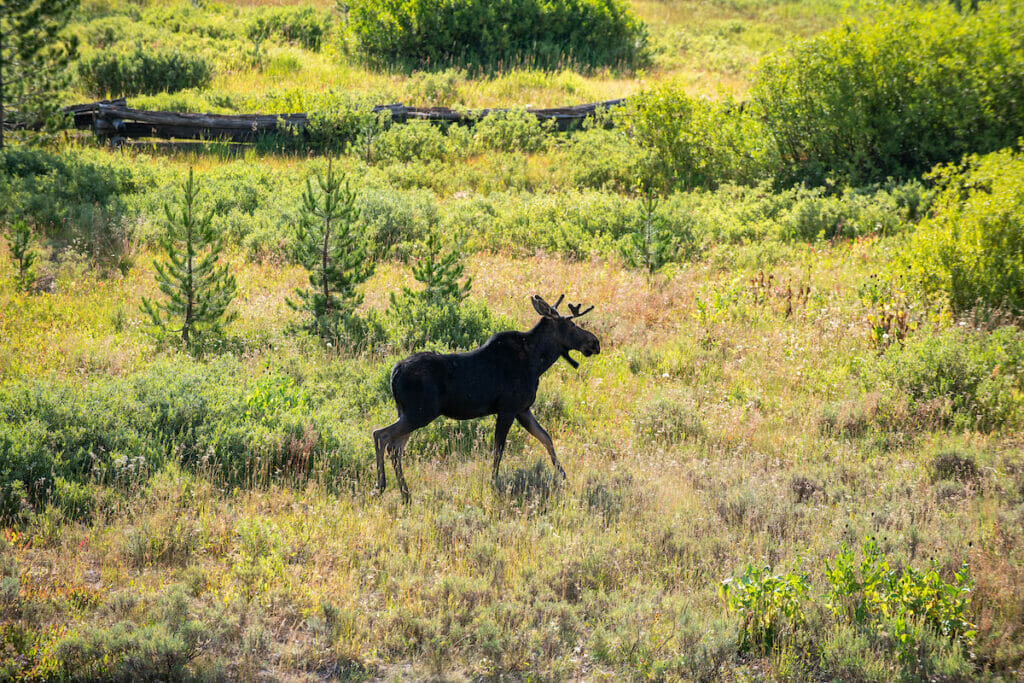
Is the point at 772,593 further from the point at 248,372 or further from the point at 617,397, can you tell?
the point at 248,372

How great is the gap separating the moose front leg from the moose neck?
0.52m

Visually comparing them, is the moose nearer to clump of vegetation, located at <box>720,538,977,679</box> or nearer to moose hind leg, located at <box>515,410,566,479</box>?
moose hind leg, located at <box>515,410,566,479</box>

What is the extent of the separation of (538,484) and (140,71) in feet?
72.8

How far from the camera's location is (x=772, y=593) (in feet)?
18.8

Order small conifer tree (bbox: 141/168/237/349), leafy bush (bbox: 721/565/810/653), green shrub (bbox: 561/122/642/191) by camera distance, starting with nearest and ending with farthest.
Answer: leafy bush (bbox: 721/565/810/653) → small conifer tree (bbox: 141/168/237/349) → green shrub (bbox: 561/122/642/191)

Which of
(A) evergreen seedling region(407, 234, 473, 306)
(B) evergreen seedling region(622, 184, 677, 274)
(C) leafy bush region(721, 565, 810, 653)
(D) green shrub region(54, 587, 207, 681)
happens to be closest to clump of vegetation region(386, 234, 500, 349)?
(A) evergreen seedling region(407, 234, 473, 306)

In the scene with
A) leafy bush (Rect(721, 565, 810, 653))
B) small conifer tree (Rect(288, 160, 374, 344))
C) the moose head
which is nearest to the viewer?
leafy bush (Rect(721, 565, 810, 653))

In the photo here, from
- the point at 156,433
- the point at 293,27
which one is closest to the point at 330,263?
the point at 156,433

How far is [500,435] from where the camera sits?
7477 mm

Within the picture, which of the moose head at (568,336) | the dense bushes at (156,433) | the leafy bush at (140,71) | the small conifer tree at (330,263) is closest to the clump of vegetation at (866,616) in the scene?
the moose head at (568,336)

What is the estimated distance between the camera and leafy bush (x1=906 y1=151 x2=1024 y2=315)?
11.4 m

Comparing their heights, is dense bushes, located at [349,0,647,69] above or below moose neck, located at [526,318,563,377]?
above

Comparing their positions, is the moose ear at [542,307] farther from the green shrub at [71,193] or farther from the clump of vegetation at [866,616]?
the green shrub at [71,193]

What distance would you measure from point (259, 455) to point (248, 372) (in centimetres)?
197
